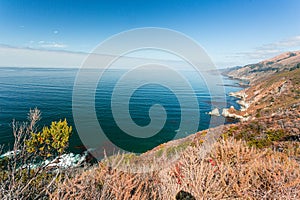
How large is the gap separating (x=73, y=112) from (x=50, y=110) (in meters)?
6.01

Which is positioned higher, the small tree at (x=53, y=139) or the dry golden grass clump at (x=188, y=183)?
the dry golden grass clump at (x=188, y=183)

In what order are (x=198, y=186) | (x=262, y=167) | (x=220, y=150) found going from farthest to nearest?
(x=220, y=150), (x=262, y=167), (x=198, y=186)

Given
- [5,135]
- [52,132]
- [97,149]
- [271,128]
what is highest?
[52,132]

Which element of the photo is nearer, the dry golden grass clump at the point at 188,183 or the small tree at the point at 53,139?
the dry golden grass clump at the point at 188,183

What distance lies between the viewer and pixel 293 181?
5.64 meters

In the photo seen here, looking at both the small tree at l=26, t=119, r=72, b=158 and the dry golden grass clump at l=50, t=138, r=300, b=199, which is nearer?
the dry golden grass clump at l=50, t=138, r=300, b=199

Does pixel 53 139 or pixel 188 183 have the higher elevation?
pixel 188 183

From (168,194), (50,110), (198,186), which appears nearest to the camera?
(168,194)

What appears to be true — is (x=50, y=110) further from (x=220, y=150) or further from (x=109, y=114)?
(x=220, y=150)

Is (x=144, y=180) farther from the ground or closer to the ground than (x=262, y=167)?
farther from the ground

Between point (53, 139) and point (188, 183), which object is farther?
point (53, 139)

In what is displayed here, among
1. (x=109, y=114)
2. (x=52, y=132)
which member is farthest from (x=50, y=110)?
(x=52, y=132)

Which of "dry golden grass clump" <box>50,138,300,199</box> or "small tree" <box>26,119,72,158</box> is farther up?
"dry golden grass clump" <box>50,138,300,199</box>

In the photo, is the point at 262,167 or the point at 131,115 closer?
the point at 262,167
